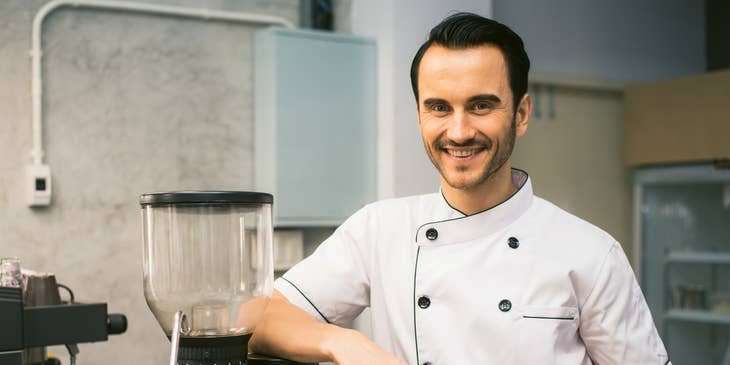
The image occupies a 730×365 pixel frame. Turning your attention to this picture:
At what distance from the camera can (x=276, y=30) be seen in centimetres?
307

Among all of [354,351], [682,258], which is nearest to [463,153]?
[354,351]

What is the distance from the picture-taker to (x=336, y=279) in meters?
1.47

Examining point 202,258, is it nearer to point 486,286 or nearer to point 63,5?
point 486,286

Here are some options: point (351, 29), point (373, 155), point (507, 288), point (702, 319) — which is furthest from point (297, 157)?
point (702, 319)

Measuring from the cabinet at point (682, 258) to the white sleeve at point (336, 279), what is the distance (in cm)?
278

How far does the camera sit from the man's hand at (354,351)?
1189 mm

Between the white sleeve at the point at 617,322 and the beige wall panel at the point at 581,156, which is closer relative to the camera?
the white sleeve at the point at 617,322

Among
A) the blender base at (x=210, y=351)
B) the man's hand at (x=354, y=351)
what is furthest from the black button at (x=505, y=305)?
the blender base at (x=210, y=351)

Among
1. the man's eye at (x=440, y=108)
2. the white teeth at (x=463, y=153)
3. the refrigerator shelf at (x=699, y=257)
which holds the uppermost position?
the man's eye at (x=440, y=108)

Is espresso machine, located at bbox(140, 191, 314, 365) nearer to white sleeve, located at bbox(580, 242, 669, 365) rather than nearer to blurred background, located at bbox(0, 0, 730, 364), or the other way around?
white sleeve, located at bbox(580, 242, 669, 365)

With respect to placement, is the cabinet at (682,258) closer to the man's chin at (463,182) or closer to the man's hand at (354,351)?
the man's chin at (463,182)

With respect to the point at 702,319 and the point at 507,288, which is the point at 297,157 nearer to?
the point at 507,288

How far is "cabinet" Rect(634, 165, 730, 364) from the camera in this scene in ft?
12.7

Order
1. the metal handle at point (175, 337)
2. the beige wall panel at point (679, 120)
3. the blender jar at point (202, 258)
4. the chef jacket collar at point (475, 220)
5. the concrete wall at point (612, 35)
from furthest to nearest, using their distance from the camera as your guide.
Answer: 1. the concrete wall at point (612, 35)
2. the beige wall panel at point (679, 120)
3. the chef jacket collar at point (475, 220)
4. the blender jar at point (202, 258)
5. the metal handle at point (175, 337)
